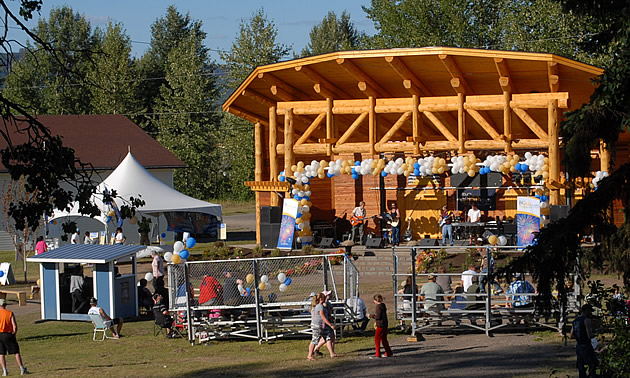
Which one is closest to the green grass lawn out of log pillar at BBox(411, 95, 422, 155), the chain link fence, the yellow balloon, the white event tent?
the chain link fence

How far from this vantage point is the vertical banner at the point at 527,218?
24.2m

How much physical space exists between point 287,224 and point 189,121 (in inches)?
1250

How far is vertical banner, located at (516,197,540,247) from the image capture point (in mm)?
24219

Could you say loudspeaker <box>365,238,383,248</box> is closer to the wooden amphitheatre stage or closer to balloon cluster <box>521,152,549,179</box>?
the wooden amphitheatre stage

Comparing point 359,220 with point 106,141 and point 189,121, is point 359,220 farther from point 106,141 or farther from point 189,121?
point 189,121

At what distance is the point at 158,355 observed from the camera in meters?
15.8

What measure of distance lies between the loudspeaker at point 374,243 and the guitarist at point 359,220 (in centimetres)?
150

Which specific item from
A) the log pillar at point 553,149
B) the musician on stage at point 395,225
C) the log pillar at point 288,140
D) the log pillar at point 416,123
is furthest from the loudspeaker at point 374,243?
the log pillar at point 553,149

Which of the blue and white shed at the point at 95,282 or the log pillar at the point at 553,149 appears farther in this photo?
the log pillar at the point at 553,149

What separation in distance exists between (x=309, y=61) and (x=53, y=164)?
54.6 ft

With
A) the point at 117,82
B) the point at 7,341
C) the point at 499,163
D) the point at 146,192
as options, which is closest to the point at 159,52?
the point at 117,82

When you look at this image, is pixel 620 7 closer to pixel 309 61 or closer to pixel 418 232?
pixel 309 61

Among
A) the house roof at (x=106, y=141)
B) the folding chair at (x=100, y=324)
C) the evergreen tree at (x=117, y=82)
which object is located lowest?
the folding chair at (x=100, y=324)

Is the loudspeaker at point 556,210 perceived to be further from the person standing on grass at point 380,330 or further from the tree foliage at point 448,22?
the tree foliage at point 448,22
